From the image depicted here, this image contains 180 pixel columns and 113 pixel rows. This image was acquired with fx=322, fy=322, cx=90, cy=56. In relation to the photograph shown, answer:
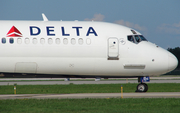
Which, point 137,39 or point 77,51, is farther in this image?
point 137,39

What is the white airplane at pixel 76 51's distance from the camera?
22.5 metres

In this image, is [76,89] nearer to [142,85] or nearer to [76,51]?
[142,85]

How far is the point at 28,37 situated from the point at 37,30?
0.86 m

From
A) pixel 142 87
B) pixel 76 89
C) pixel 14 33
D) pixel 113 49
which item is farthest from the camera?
pixel 76 89

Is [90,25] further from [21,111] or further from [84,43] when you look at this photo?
[21,111]

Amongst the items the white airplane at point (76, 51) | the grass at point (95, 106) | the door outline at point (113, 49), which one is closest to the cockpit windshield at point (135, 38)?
the white airplane at point (76, 51)

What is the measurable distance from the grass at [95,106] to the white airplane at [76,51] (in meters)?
4.02

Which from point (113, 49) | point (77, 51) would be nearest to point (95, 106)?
point (77, 51)

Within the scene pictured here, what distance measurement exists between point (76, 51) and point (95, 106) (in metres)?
6.28

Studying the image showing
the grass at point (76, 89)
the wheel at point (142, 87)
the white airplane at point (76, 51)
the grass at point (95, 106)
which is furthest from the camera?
the grass at point (76, 89)

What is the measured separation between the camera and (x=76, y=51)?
75.3ft

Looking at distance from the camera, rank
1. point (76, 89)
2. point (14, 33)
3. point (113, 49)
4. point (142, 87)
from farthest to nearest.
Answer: point (76, 89) < point (142, 87) < point (113, 49) < point (14, 33)

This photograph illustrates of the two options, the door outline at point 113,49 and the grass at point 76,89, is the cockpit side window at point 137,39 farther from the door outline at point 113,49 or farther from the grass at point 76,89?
the grass at point 76,89

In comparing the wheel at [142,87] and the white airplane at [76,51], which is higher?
the white airplane at [76,51]
